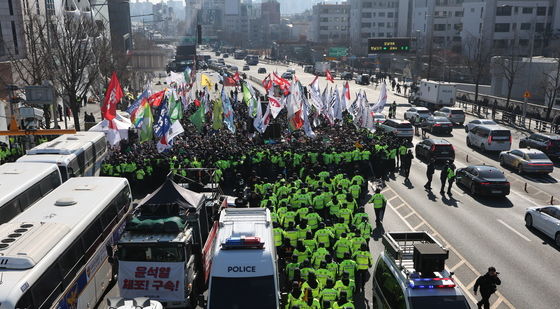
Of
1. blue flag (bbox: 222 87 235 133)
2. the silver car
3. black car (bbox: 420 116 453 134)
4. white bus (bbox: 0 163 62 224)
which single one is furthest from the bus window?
black car (bbox: 420 116 453 134)

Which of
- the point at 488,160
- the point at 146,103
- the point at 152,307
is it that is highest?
the point at 146,103

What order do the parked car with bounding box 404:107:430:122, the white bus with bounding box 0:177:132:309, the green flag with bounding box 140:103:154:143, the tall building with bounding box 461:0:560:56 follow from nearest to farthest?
the white bus with bounding box 0:177:132:309
the green flag with bounding box 140:103:154:143
the parked car with bounding box 404:107:430:122
the tall building with bounding box 461:0:560:56

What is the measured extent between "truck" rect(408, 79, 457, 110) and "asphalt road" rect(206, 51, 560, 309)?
22.4m

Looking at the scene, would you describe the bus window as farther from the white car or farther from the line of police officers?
the white car

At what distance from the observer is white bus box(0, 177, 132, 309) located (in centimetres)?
1005

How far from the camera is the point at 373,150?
24812mm

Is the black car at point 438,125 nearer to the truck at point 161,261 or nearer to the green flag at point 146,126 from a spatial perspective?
the green flag at point 146,126

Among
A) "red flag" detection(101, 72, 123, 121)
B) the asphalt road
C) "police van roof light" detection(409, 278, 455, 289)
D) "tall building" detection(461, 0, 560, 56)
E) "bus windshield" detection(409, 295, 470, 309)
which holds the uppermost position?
"tall building" detection(461, 0, 560, 56)

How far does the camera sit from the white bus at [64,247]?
1005cm

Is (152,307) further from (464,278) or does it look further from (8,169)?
(8,169)

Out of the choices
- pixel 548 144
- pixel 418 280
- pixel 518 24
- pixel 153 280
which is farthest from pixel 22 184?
pixel 518 24

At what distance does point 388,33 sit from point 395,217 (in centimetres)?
11990

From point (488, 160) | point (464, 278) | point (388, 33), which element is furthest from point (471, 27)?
point (464, 278)

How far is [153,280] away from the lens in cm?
1225
